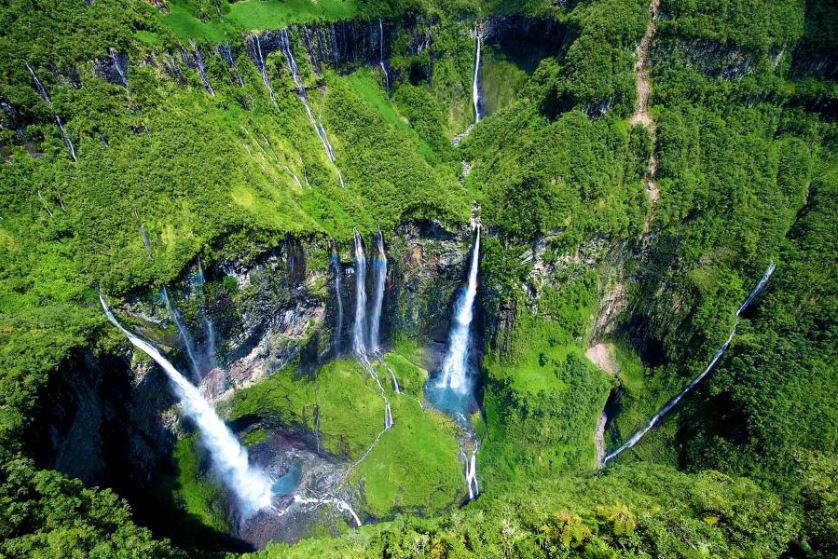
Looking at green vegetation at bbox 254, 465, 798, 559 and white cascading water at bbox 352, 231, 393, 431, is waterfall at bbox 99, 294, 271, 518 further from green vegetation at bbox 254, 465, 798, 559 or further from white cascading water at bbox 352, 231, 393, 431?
white cascading water at bbox 352, 231, 393, 431

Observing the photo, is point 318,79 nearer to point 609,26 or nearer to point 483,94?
point 483,94

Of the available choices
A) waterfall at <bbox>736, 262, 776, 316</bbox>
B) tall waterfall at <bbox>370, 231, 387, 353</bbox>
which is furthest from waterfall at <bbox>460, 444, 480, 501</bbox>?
waterfall at <bbox>736, 262, 776, 316</bbox>

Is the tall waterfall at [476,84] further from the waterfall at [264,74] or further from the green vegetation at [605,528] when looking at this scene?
the green vegetation at [605,528]

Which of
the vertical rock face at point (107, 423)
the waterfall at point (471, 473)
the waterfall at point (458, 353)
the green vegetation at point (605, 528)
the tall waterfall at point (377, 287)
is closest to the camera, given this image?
the green vegetation at point (605, 528)

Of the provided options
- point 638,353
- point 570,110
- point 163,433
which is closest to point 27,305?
point 163,433

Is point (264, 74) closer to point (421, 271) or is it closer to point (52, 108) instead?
point (52, 108)

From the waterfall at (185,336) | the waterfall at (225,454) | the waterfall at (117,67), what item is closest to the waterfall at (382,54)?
the waterfall at (117,67)

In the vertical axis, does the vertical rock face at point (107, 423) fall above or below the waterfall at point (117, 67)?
below
